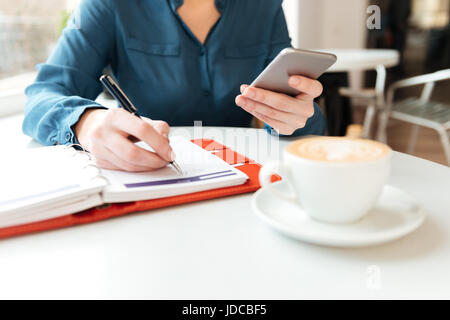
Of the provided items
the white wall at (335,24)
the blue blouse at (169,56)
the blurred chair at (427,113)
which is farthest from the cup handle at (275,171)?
the white wall at (335,24)

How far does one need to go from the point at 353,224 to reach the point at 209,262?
0.49 ft

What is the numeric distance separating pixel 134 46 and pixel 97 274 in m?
0.73

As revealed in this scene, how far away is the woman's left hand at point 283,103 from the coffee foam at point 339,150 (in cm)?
24

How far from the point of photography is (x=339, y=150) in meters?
0.40

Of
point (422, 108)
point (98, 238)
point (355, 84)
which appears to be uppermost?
point (98, 238)

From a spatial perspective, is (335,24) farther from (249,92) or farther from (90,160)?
(90,160)

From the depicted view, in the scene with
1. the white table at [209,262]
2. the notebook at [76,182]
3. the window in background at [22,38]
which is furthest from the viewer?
the window in background at [22,38]

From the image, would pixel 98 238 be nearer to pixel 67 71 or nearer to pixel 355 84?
pixel 67 71

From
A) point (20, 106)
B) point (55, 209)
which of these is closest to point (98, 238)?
point (55, 209)

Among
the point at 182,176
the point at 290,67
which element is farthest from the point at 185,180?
the point at 290,67

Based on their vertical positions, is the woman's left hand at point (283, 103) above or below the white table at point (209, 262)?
above

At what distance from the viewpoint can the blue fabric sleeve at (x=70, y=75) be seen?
697 mm

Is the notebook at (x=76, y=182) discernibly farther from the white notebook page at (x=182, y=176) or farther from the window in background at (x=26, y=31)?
the window in background at (x=26, y=31)

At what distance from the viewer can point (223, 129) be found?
864 millimetres
